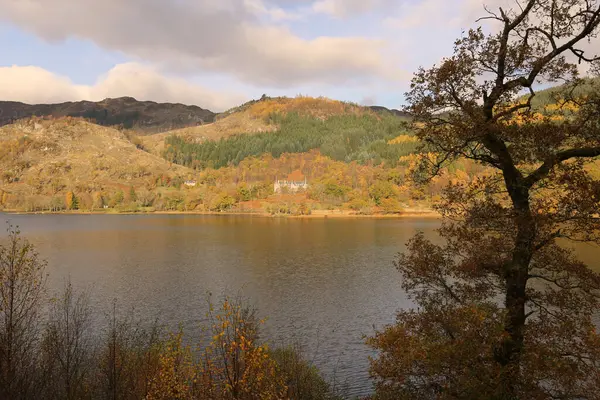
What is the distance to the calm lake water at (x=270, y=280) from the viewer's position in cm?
3053

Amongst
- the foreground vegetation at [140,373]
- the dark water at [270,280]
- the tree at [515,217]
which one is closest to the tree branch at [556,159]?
the tree at [515,217]

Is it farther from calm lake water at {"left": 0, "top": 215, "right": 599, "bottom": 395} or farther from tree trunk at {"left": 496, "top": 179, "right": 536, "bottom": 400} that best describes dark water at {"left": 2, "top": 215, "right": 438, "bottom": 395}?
tree trunk at {"left": 496, "top": 179, "right": 536, "bottom": 400}

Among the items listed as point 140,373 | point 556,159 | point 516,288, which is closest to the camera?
point 556,159

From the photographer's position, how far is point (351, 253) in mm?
69125

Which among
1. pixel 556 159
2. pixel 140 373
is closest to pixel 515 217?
pixel 556 159

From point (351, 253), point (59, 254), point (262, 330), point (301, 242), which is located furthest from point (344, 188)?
point (262, 330)

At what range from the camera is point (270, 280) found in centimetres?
4925

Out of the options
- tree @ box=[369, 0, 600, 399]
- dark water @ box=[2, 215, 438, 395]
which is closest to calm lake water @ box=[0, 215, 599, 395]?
dark water @ box=[2, 215, 438, 395]

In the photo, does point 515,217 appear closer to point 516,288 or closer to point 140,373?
point 516,288

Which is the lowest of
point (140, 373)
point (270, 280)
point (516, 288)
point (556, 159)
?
point (270, 280)

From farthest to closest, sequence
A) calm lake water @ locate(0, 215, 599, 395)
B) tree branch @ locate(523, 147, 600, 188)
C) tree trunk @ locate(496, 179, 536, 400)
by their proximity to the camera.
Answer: calm lake water @ locate(0, 215, 599, 395) < tree trunk @ locate(496, 179, 536, 400) < tree branch @ locate(523, 147, 600, 188)

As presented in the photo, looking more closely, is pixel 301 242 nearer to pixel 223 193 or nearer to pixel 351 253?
pixel 351 253

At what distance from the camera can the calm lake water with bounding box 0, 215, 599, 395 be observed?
30.5 m

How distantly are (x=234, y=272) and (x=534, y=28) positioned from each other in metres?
46.6
